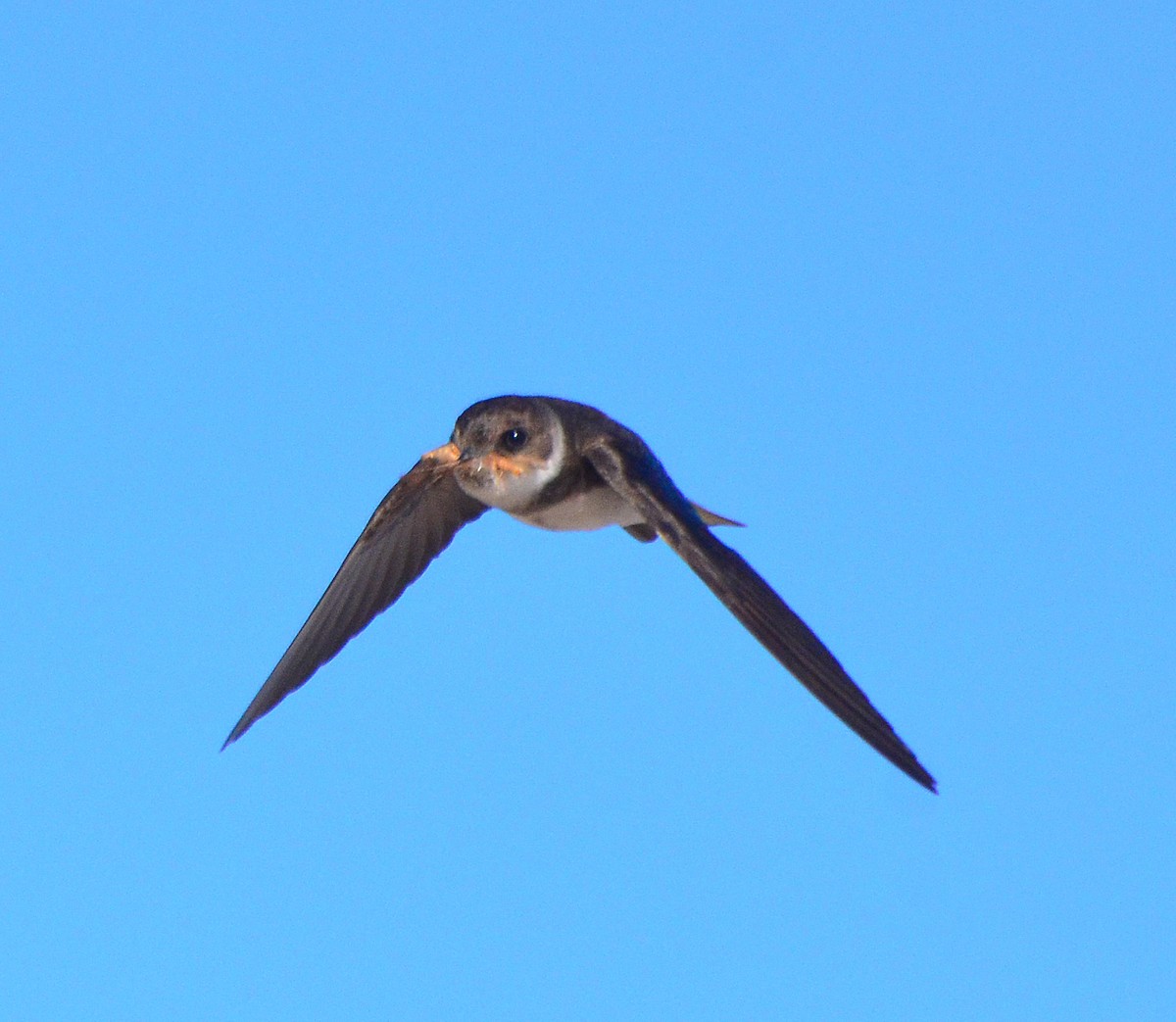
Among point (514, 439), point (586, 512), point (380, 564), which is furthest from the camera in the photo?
point (380, 564)

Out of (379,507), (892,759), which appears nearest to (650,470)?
(379,507)

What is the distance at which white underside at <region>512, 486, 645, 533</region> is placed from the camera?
13.6 ft

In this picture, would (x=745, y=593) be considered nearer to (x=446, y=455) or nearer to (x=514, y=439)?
(x=514, y=439)

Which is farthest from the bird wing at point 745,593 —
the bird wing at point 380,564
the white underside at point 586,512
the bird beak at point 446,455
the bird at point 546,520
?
the bird wing at point 380,564

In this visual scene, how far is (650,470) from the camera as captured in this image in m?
4.00

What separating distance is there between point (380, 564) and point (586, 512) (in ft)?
2.71

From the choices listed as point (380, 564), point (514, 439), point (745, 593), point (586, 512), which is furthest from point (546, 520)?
point (745, 593)

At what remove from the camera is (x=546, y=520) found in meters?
4.22

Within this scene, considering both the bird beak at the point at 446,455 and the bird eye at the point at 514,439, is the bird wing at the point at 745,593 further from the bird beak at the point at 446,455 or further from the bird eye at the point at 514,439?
the bird beak at the point at 446,455

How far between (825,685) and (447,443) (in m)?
1.65

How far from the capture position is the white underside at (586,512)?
4152mm

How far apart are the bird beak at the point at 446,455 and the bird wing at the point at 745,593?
0.38 meters

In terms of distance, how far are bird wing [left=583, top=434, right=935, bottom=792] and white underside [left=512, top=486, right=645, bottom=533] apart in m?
0.13

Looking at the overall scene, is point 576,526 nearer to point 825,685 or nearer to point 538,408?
point 538,408
